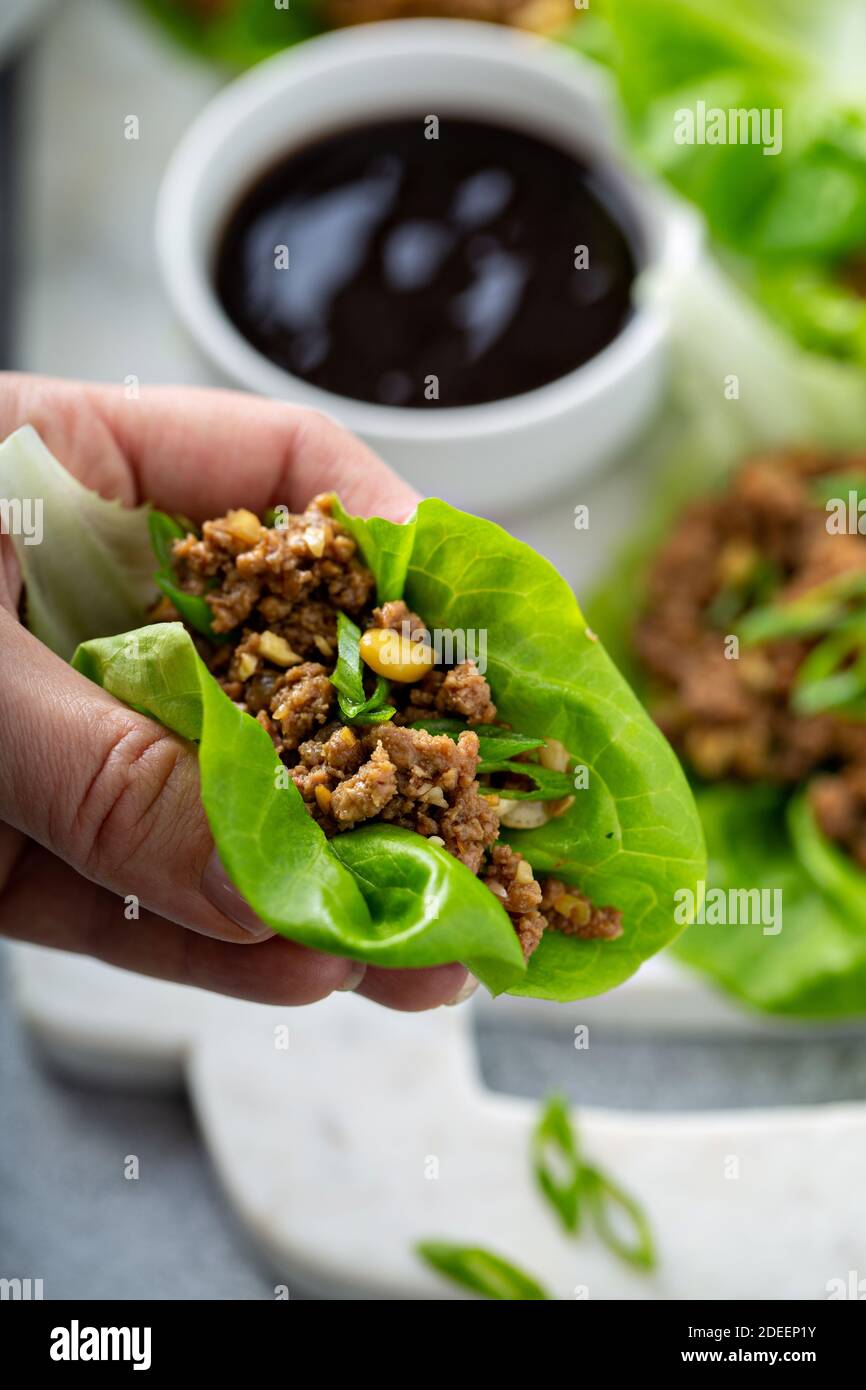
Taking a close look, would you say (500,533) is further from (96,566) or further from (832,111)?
(832,111)

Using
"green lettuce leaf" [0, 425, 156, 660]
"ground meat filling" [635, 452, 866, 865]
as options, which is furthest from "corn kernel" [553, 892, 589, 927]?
"ground meat filling" [635, 452, 866, 865]

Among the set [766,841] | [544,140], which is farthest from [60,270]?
[766,841]

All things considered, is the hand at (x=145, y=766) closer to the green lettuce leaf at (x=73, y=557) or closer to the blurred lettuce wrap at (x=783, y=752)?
the green lettuce leaf at (x=73, y=557)

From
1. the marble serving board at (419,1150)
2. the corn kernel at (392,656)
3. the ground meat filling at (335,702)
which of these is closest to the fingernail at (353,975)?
the ground meat filling at (335,702)

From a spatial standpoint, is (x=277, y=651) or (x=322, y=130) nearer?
(x=277, y=651)

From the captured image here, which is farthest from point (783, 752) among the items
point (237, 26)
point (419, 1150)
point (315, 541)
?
point (237, 26)

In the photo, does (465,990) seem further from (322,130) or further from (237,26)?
(237,26)
